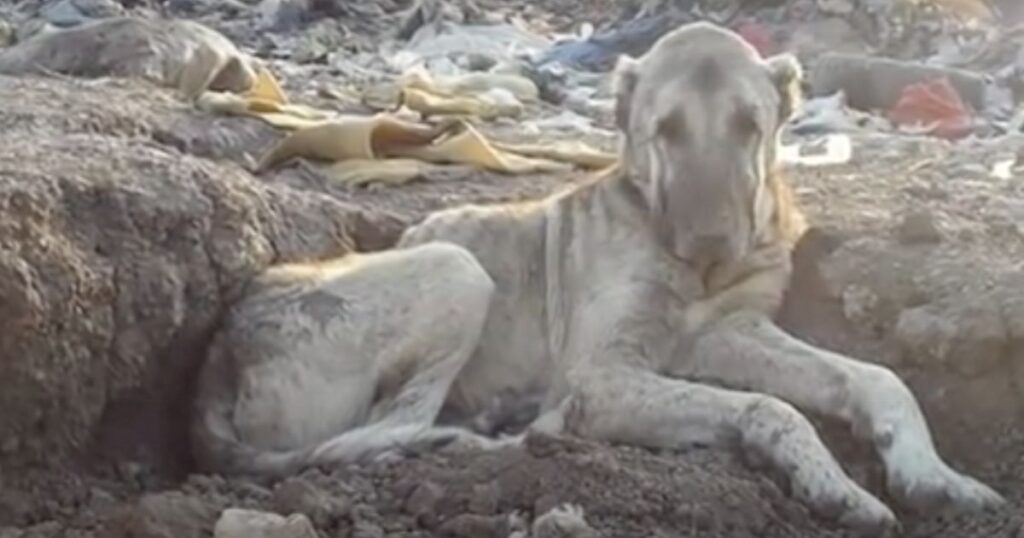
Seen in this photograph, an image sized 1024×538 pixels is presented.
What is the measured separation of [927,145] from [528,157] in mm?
1557

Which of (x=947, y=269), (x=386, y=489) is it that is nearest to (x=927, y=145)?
(x=947, y=269)

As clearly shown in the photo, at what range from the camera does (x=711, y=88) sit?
5.40 meters

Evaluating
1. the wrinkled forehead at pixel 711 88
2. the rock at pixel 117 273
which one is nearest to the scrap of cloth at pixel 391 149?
the rock at pixel 117 273

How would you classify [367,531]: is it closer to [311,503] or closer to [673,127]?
[311,503]

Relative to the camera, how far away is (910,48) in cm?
1097

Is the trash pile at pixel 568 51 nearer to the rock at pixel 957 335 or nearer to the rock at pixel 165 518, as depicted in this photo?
the rock at pixel 957 335

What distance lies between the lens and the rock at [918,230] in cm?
579

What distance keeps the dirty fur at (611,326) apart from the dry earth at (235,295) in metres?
0.12

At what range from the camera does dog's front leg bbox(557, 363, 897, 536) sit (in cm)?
471

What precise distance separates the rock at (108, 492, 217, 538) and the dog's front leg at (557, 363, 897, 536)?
1070 millimetres

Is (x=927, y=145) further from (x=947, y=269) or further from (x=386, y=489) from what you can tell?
(x=386, y=489)

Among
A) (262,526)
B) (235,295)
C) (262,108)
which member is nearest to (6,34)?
(262,108)

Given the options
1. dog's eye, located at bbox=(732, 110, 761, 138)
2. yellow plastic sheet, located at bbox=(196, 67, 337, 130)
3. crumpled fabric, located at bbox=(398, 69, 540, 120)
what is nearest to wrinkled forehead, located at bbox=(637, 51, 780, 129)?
dog's eye, located at bbox=(732, 110, 761, 138)

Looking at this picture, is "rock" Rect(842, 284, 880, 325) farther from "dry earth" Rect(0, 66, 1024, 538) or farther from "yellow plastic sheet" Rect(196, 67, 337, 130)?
"yellow plastic sheet" Rect(196, 67, 337, 130)
